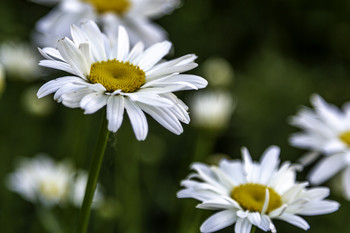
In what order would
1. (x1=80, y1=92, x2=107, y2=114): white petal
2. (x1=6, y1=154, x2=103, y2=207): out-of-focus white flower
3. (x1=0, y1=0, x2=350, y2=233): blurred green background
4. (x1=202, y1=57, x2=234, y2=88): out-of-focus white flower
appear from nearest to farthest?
(x1=80, y1=92, x2=107, y2=114): white petal
(x1=6, y1=154, x2=103, y2=207): out-of-focus white flower
(x1=0, y1=0, x2=350, y2=233): blurred green background
(x1=202, y1=57, x2=234, y2=88): out-of-focus white flower

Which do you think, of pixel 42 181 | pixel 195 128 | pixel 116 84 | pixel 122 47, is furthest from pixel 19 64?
pixel 116 84

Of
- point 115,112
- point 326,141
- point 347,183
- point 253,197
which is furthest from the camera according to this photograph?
point 326,141

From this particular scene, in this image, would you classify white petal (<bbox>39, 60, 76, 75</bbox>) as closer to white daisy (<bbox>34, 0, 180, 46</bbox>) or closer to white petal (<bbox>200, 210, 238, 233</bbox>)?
white petal (<bbox>200, 210, 238, 233</bbox>)

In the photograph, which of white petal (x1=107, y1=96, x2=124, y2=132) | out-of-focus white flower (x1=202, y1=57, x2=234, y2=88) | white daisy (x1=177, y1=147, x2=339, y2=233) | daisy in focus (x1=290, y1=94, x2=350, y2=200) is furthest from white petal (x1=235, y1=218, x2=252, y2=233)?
out-of-focus white flower (x1=202, y1=57, x2=234, y2=88)

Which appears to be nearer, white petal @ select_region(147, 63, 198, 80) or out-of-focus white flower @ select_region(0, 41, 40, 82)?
white petal @ select_region(147, 63, 198, 80)

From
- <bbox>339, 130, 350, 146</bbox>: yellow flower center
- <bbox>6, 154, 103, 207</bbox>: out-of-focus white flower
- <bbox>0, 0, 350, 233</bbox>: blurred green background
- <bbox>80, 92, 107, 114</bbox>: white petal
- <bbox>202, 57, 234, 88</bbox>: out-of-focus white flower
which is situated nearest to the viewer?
<bbox>80, 92, 107, 114</bbox>: white petal

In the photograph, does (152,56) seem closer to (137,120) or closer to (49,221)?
(137,120)

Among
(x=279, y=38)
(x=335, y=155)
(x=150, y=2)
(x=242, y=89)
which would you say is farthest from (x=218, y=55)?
(x=335, y=155)

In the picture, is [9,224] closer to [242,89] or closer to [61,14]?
[61,14]
